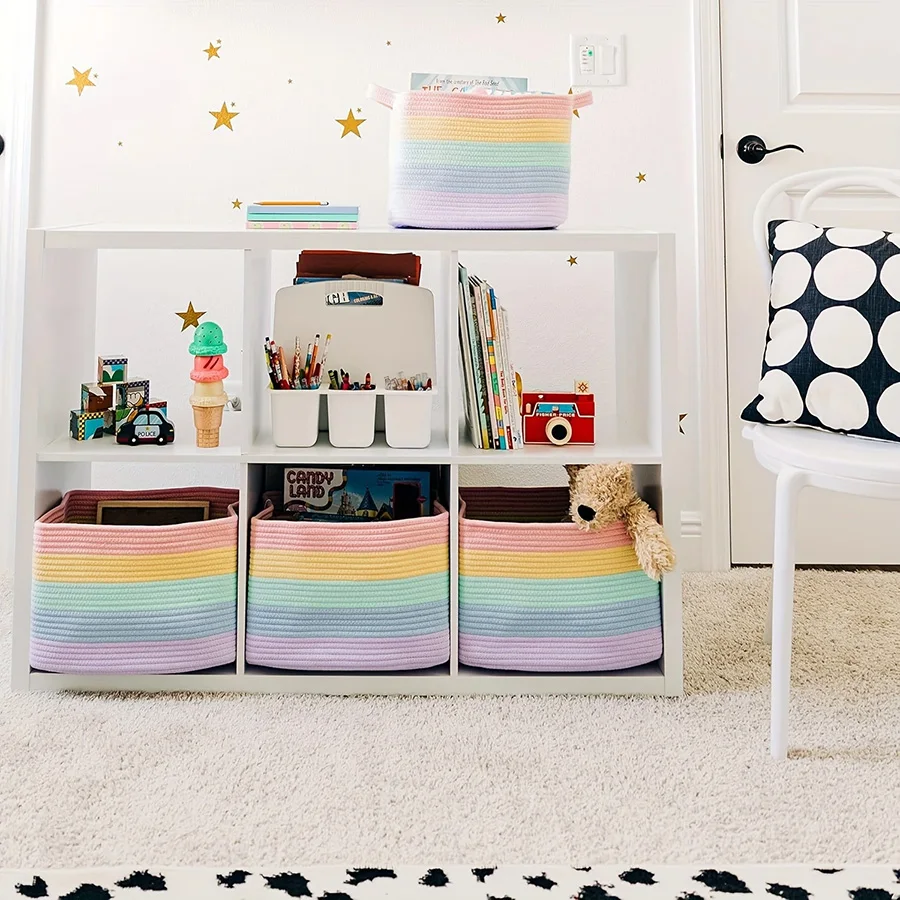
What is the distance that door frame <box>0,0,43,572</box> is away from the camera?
6.35 ft

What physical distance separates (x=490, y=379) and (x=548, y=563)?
31cm

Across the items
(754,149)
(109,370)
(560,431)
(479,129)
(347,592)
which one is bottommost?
(347,592)

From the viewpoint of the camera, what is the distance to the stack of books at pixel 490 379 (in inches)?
55.1

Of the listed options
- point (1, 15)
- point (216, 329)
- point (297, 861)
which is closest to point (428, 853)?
point (297, 861)

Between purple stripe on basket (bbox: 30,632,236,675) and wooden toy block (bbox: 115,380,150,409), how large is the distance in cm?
42

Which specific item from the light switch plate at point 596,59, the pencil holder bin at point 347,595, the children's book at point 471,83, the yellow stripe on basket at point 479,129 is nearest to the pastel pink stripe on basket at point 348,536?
the pencil holder bin at point 347,595

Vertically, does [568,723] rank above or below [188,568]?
below

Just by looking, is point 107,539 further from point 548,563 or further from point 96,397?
point 548,563

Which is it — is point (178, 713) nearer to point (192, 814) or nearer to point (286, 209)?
point (192, 814)

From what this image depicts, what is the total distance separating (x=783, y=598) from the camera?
1105mm

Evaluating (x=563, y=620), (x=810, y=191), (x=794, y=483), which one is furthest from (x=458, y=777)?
(x=810, y=191)

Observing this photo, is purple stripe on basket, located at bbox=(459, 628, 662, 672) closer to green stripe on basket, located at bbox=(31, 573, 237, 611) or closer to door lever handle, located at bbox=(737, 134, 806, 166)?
green stripe on basket, located at bbox=(31, 573, 237, 611)

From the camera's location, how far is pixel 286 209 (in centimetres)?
136

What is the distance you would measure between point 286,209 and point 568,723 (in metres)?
0.89
